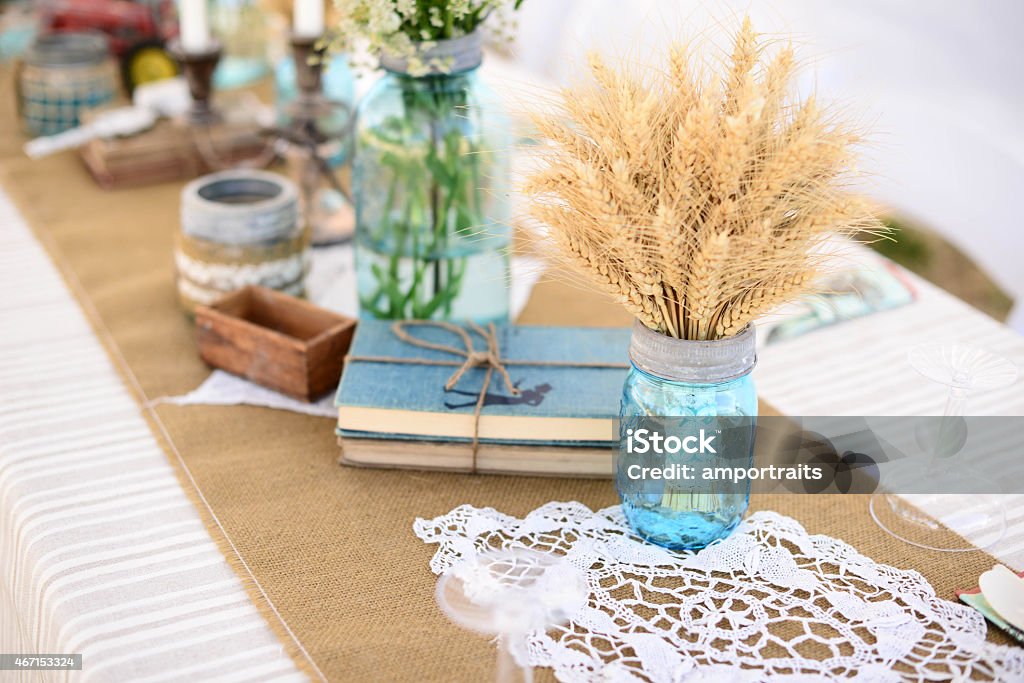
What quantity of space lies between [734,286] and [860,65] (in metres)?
1.47

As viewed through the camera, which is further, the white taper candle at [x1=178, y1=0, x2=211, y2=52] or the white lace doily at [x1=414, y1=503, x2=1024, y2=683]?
the white taper candle at [x1=178, y1=0, x2=211, y2=52]

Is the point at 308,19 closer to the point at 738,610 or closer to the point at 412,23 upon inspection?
the point at 412,23

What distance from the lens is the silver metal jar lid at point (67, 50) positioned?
Result: 1.72 meters

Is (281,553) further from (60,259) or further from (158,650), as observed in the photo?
(60,259)

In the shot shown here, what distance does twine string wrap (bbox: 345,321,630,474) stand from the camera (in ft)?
3.14

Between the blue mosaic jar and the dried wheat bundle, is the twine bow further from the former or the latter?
the blue mosaic jar

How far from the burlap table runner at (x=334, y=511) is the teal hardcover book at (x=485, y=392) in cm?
6

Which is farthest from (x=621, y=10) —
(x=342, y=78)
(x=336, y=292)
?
(x=336, y=292)

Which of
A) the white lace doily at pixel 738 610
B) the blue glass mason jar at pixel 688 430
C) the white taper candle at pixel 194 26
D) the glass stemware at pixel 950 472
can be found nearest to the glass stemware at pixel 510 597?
the white lace doily at pixel 738 610

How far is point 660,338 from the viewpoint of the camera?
778 mm

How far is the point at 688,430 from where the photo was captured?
0.81 metres

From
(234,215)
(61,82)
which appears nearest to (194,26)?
(61,82)

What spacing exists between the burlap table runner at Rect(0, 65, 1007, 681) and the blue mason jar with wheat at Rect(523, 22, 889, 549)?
0.57 feet

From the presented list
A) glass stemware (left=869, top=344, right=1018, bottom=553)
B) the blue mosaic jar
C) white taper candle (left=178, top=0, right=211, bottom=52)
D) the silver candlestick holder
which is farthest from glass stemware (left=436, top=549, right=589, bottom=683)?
the blue mosaic jar
